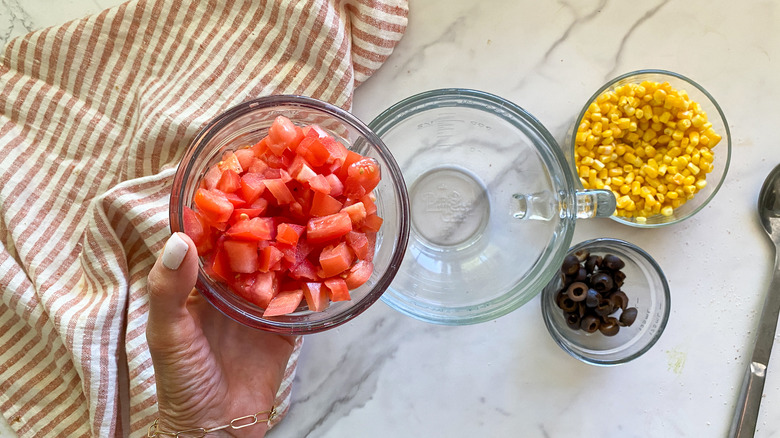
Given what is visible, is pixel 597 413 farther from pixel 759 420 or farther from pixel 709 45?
pixel 709 45

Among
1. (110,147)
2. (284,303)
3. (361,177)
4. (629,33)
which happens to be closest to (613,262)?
(629,33)

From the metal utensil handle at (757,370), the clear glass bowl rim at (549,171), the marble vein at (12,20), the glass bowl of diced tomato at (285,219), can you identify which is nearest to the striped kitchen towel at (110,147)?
the marble vein at (12,20)

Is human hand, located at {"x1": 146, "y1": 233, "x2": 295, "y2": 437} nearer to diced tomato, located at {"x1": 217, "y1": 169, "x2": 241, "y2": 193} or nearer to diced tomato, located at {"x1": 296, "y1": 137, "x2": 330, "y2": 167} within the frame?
diced tomato, located at {"x1": 217, "y1": 169, "x2": 241, "y2": 193}

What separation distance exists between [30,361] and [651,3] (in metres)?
1.76

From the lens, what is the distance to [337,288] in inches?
39.5

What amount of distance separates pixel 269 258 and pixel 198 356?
0.31 metres

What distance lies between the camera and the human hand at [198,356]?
935 mm

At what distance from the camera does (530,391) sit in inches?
57.6

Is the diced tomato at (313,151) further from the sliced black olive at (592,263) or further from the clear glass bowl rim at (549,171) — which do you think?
the sliced black olive at (592,263)

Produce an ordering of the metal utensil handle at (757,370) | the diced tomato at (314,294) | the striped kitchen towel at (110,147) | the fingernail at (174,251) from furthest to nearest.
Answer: the metal utensil handle at (757,370) → the striped kitchen towel at (110,147) → the diced tomato at (314,294) → the fingernail at (174,251)

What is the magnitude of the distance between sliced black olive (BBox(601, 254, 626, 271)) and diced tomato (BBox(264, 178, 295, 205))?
808mm

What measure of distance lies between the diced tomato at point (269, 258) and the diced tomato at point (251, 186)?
0.30 feet

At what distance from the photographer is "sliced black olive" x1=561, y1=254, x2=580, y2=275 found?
4.50ft

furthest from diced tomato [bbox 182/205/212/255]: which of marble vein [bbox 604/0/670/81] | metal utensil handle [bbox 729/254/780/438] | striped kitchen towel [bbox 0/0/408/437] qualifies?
metal utensil handle [bbox 729/254/780/438]
